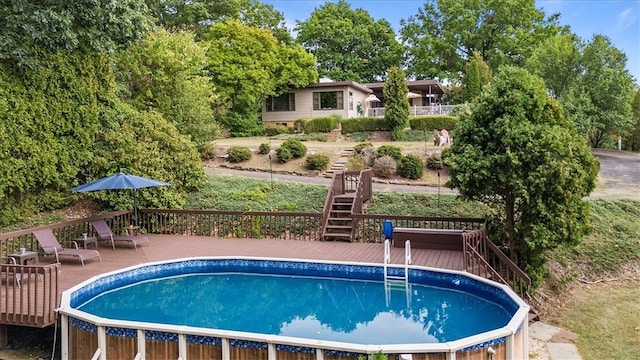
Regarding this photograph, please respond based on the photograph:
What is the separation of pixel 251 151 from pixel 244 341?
55.7 ft

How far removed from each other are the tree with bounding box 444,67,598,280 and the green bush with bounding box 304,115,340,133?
18.9 meters

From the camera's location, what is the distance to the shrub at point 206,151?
71.7ft

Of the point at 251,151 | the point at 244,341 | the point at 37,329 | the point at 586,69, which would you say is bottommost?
the point at 37,329

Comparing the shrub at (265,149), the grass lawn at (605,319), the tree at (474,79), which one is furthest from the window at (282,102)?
the grass lawn at (605,319)

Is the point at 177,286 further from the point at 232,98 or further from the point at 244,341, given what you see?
the point at 232,98

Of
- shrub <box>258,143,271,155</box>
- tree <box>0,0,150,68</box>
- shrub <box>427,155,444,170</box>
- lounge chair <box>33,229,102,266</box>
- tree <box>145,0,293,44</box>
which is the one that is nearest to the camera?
lounge chair <box>33,229,102,266</box>

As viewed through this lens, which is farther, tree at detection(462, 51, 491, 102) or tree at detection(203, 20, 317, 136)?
tree at detection(203, 20, 317, 136)

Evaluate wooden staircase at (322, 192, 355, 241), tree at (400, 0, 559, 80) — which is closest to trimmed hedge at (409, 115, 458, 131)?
wooden staircase at (322, 192, 355, 241)

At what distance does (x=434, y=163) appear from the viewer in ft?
60.1

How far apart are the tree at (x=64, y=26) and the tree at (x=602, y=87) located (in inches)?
747

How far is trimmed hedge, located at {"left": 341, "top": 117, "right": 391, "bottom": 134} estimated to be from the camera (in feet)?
87.9

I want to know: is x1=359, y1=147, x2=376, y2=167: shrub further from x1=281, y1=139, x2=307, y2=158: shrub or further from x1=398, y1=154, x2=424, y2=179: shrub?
x1=281, y1=139, x2=307, y2=158: shrub

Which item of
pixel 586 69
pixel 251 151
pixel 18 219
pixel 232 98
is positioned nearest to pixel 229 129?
pixel 232 98

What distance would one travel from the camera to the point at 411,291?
Result: 29.6 ft
